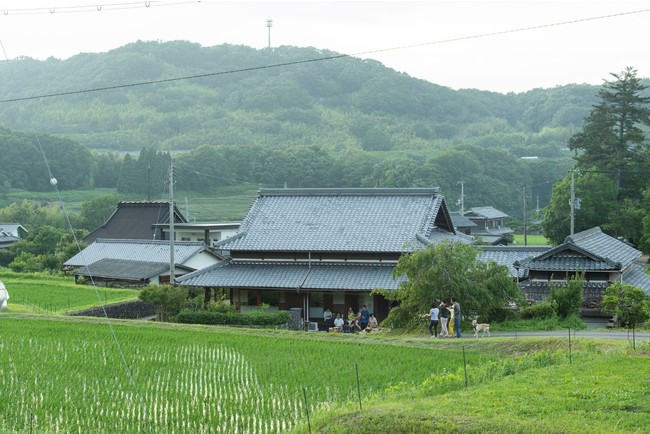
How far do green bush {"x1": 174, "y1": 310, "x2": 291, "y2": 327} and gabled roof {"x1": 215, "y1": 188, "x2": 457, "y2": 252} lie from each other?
190 inches

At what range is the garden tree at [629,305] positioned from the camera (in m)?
22.4

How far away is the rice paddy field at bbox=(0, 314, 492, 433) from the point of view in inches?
517

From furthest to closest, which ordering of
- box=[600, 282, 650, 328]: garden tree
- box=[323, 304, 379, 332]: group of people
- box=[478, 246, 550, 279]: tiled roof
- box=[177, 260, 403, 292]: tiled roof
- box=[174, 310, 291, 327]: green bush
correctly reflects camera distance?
1. box=[478, 246, 550, 279]: tiled roof
2. box=[177, 260, 403, 292]: tiled roof
3. box=[323, 304, 379, 332]: group of people
4. box=[174, 310, 291, 327]: green bush
5. box=[600, 282, 650, 328]: garden tree

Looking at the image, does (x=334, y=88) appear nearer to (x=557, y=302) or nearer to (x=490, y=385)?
(x=557, y=302)

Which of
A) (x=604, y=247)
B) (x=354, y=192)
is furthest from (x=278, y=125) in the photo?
(x=604, y=247)

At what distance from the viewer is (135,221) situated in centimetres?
5453

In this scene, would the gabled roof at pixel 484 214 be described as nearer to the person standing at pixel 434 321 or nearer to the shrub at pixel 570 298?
the shrub at pixel 570 298

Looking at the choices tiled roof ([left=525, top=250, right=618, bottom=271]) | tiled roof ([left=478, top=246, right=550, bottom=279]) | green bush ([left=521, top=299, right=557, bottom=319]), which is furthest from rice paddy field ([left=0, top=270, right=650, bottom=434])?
tiled roof ([left=478, top=246, right=550, bottom=279])

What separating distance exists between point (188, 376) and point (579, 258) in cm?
1508

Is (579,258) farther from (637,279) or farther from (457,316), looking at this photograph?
(457,316)

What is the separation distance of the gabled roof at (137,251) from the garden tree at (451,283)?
1916 cm

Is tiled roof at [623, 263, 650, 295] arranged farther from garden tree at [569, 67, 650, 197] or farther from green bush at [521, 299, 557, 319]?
garden tree at [569, 67, 650, 197]

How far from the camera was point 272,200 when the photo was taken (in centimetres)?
3453

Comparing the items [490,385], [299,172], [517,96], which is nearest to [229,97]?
[517,96]
